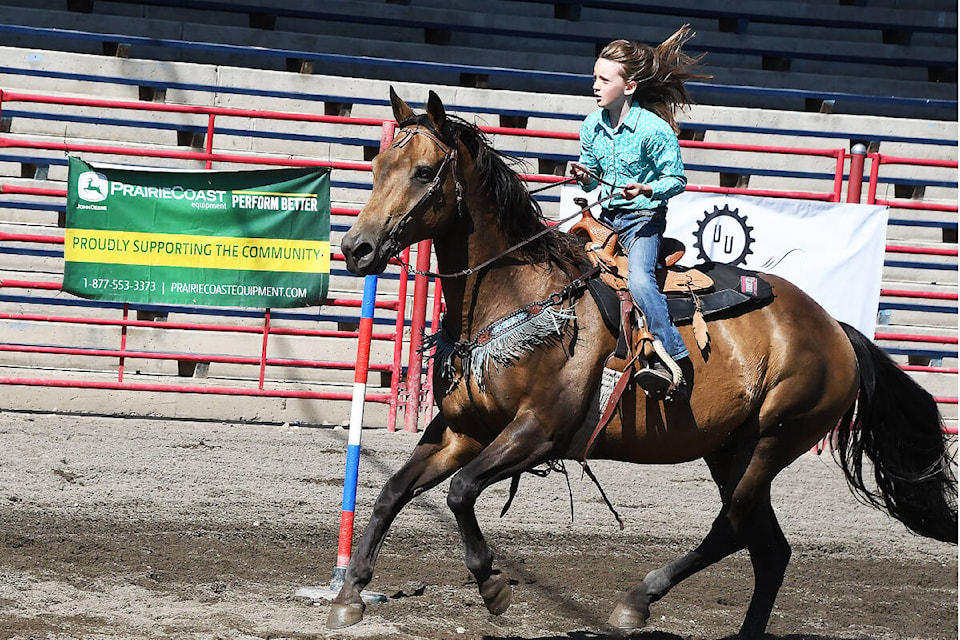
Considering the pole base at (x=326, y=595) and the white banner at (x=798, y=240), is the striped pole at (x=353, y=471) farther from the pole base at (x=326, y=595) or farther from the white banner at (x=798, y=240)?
the white banner at (x=798, y=240)

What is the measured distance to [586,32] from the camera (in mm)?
14430

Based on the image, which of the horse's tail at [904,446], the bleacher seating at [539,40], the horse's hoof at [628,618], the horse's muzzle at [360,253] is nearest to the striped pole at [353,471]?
the horse's muzzle at [360,253]

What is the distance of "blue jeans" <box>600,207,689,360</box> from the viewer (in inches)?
185

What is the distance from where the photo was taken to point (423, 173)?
4402 millimetres

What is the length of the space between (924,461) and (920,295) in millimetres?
5213

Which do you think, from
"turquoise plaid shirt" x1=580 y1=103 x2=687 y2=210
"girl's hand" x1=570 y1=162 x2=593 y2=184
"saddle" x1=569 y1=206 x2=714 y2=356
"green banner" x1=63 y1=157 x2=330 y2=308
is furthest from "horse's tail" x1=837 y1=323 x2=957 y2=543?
"green banner" x1=63 y1=157 x2=330 y2=308

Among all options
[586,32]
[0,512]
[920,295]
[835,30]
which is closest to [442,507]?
[0,512]

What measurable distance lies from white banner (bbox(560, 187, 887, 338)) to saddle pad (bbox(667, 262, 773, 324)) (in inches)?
158

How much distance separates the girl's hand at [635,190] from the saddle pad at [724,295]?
0.51 meters

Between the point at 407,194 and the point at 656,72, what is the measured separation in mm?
1300

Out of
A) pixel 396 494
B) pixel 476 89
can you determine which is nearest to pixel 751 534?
pixel 396 494

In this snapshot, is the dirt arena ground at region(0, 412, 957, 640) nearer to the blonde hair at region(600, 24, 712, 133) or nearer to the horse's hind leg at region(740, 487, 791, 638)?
the horse's hind leg at region(740, 487, 791, 638)

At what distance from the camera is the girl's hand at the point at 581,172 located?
15.8ft

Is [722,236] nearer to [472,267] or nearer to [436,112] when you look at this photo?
[472,267]
